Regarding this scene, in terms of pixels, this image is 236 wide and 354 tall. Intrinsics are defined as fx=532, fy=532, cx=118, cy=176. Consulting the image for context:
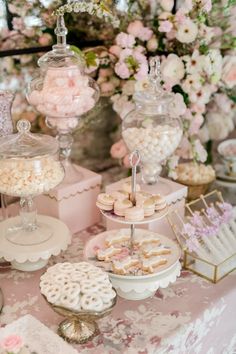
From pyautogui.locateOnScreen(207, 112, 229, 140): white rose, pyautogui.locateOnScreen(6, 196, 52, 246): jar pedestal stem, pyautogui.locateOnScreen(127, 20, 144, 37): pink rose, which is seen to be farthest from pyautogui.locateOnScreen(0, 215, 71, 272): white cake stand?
pyautogui.locateOnScreen(207, 112, 229, 140): white rose

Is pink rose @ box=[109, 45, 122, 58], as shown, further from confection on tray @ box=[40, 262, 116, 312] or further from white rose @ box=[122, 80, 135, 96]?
confection on tray @ box=[40, 262, 116, 312]

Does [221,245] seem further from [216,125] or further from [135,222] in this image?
[216,125]

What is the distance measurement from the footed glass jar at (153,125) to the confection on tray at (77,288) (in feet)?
1.42

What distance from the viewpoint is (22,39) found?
1603 mm

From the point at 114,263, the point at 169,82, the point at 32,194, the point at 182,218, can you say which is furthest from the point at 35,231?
the point at 169,82

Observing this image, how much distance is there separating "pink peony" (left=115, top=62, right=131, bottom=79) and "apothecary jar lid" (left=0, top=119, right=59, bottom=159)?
0.39 meters

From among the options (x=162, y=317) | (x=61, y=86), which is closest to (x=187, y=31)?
(x=61, y=86)

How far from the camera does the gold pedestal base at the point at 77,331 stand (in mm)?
1035

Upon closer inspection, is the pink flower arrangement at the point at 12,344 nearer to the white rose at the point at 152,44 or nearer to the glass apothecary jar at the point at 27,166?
the glass apothecary jar at the point at 27,166

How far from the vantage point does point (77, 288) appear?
98 centimetres

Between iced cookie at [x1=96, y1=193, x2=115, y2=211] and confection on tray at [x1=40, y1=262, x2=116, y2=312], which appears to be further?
iced cookie at [x1=96, y1=193, x2=115, y2=211]

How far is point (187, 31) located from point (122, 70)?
21 centimetres

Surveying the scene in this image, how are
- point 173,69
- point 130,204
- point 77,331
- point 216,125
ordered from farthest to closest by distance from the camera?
point 216,125
point 173,69
point 130,204
point 77,331

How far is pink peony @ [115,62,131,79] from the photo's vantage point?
59.7 inches
